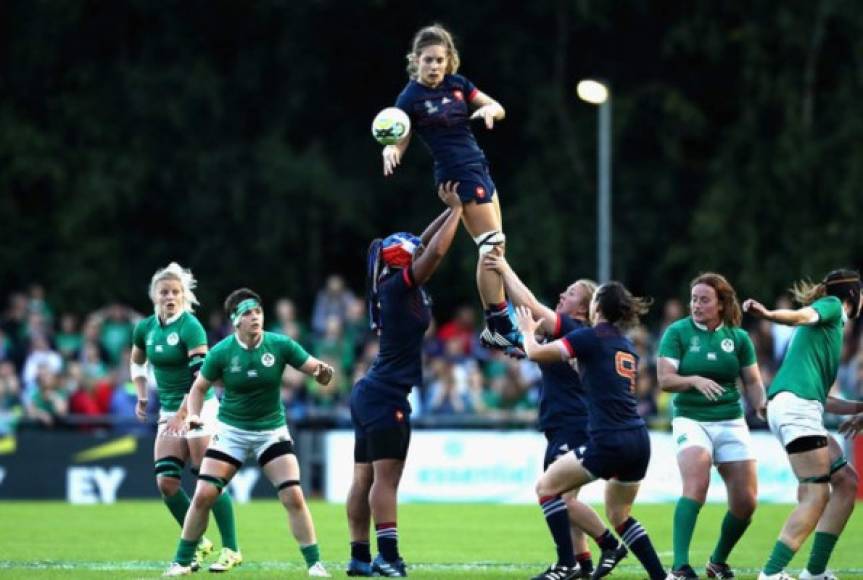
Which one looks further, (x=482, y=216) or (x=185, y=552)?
(x=482, y=216)

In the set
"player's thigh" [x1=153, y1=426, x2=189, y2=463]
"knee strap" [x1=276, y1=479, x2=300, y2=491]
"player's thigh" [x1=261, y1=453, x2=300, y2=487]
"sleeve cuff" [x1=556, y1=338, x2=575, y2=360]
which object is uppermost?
"sleeve cuff" [x1=556, y1=338, x2=575, y2=360]

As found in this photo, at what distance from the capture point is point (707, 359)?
12.4m

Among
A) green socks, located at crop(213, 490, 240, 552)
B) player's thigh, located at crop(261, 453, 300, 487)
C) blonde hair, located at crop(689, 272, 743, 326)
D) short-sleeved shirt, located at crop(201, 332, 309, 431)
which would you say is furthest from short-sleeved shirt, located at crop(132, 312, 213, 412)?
blonde hair, located at crop(689, 272, 743, 326)

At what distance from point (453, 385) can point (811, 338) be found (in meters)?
11.4

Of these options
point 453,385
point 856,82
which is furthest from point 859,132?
point 453,385

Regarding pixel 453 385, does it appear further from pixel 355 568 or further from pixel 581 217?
pixel 355 568

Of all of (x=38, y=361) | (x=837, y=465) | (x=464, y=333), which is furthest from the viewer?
(x=464, y=333)

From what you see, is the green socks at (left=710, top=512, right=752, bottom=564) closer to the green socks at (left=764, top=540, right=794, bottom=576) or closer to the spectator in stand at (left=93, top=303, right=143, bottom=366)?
the green socks at (left=764, top=540, right=794, bottom=576)

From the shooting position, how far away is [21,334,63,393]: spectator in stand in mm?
23172

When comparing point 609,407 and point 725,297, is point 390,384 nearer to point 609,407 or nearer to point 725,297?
point 609,407

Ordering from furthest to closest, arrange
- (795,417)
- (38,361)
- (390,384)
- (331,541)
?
(38,361) → (331,541) → (390,384) → (795,417)

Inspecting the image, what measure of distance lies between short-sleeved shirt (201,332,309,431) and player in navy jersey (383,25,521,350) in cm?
158

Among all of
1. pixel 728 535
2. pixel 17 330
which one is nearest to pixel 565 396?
pixel 728 535

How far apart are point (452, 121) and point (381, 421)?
2.13 meters
